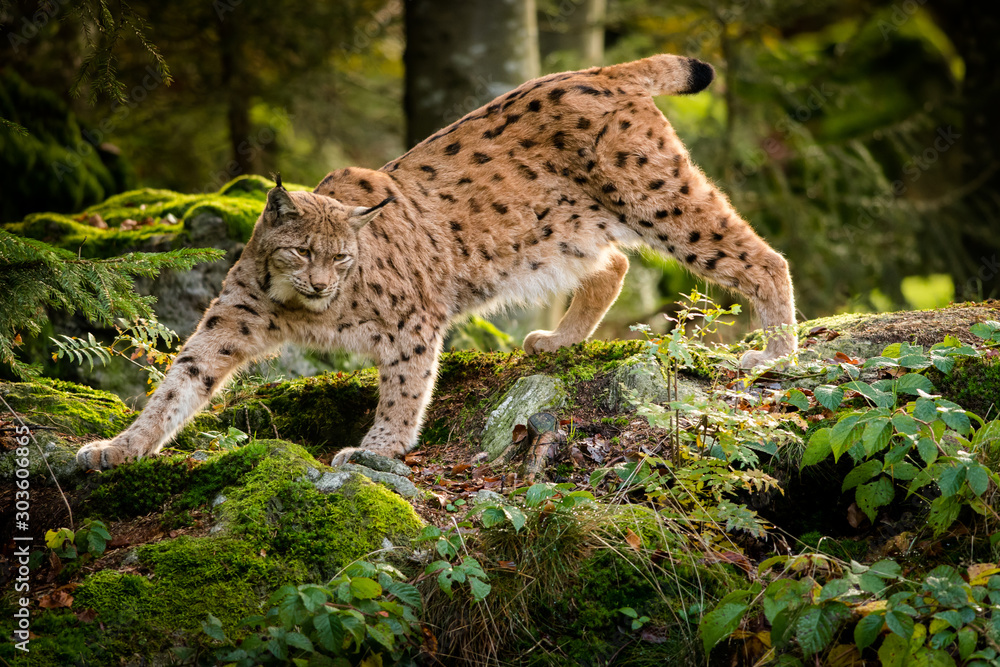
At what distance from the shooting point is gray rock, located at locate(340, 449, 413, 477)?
13.5ft

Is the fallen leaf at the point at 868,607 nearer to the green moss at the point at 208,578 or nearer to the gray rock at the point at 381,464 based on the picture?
the green moss at the point at 208,578

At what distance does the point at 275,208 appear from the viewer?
15.2 feet

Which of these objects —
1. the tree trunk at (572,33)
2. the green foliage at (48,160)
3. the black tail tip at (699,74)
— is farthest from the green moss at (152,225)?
the tree trunk at (572,33)

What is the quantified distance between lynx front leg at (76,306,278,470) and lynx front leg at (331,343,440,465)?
731mm

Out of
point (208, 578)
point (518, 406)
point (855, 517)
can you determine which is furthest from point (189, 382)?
point (855, 517)

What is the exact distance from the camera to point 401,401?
4789 mm

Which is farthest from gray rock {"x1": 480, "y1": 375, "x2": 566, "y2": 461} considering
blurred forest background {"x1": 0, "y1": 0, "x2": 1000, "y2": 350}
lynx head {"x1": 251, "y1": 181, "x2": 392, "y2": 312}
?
blurred forest background {"x1": 0, "y1": 0, "x2": 1000, "y2": 350}

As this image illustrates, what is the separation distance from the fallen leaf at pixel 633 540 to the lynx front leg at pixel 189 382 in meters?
2.38

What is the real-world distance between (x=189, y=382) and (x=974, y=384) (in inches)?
154

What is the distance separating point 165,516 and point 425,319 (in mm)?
2012

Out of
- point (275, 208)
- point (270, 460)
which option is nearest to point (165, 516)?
point (270, 460)

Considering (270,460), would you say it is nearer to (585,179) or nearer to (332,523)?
(332,523)

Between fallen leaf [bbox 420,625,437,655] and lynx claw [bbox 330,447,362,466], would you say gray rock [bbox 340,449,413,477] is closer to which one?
lynx claw [bbox 330,447,362,466]

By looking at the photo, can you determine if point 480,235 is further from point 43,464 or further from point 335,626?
point 335,626
